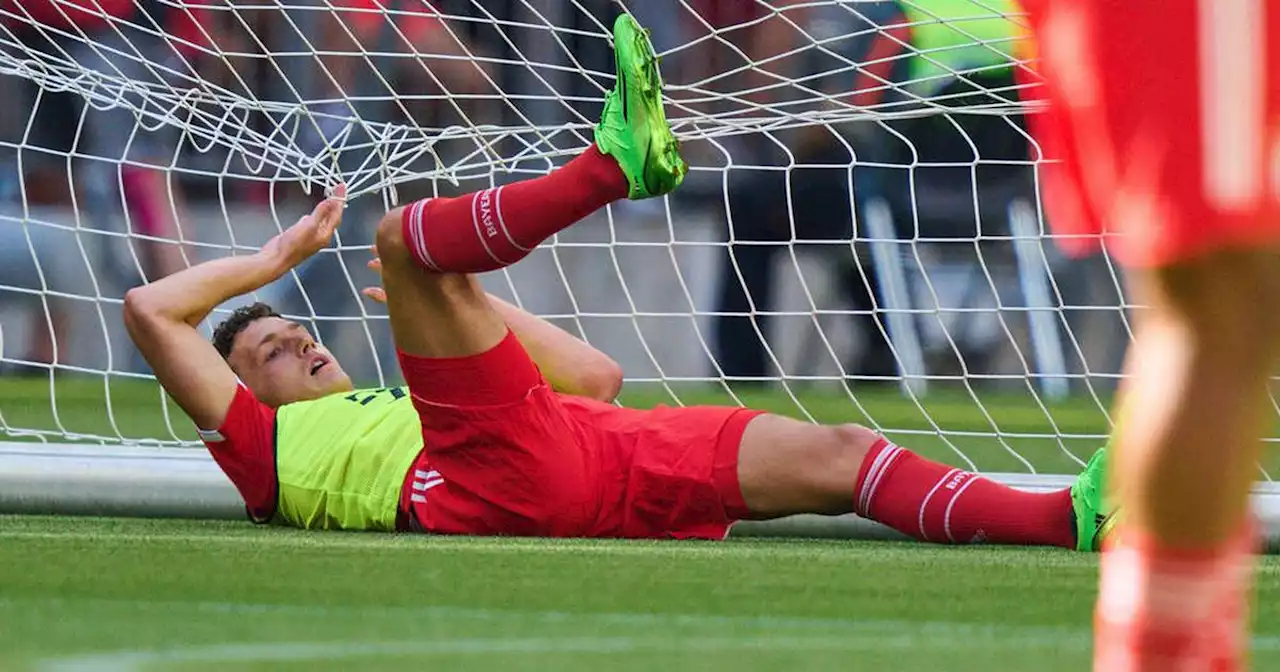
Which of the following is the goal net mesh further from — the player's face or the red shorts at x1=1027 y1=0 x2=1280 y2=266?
the red shorts at x1=1027 y1=0 x2=1280 y2=266

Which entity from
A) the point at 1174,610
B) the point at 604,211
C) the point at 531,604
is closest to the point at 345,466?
the point at 531,604

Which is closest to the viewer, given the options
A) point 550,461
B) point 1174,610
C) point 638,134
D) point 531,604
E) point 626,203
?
point 1174,610

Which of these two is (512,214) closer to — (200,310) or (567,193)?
(567,193)

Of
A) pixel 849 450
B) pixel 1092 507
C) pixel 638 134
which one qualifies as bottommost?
pixel 1092 507

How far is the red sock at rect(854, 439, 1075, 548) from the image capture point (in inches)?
132

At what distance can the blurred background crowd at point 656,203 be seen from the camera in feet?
14.4

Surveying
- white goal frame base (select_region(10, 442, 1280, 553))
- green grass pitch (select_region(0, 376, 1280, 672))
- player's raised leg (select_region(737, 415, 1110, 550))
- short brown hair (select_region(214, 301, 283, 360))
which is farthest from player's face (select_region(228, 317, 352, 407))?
player's raised leg (select_region(737, 415, 1110, 550))

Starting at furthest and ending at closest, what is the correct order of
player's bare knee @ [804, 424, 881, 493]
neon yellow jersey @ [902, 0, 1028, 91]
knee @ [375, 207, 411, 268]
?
neon yellow jersey @ [902, 0, 1028, 91], player's bare knee @ [804, 424, 881, 493], knee @ [375, 207, 411, 268]

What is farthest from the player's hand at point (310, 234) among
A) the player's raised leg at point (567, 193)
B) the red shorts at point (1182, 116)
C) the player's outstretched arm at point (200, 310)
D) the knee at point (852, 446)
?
the red shorts at point (1182, 116)

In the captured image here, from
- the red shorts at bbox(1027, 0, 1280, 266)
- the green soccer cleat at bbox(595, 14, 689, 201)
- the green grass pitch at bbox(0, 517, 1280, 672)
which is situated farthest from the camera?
the green soccer cleat at bbox(595, 14, 689, 201)

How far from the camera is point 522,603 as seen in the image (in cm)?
252

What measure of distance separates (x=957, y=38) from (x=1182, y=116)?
120 inches

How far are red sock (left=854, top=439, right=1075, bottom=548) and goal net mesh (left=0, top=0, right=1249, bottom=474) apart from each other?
41.9 inches

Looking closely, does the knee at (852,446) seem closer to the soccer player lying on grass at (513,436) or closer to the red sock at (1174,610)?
the soccer player lying on grass at (513,436)
